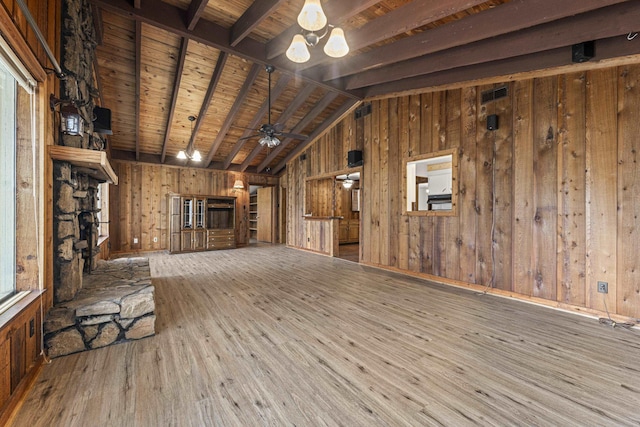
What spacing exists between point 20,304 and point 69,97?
1.89 m

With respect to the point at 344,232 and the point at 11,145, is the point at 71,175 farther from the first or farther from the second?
the point at 344,232

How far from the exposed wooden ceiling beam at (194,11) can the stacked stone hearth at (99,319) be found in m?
3.23

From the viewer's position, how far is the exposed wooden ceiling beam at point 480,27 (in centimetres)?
252

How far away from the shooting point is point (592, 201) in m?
3.08

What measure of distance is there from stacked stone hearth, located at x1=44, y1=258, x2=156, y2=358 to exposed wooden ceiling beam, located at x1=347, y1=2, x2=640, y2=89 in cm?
465

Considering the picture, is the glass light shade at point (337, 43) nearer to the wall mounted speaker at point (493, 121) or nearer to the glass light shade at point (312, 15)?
the glass light shade at point (312, 15)

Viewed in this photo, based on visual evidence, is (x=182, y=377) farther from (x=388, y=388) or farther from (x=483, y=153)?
(x=483, y=153)

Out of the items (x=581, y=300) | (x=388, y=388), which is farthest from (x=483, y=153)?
(x=388, y=388)

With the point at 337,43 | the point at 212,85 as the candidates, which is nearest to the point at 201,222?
the point at 212,85

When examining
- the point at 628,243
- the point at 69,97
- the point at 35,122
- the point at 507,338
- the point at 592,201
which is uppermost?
the point at 69,97

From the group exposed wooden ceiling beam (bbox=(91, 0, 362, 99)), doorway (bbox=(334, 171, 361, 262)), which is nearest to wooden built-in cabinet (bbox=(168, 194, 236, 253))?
doorway (bbox=(334, 171, 361, 262))

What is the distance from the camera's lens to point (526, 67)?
11.4ft

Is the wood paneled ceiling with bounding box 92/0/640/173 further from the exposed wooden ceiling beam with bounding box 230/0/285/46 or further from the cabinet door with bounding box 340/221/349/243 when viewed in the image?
the cabinet door with bounding box 340/221/349/243

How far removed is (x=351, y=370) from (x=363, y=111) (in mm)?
5296
